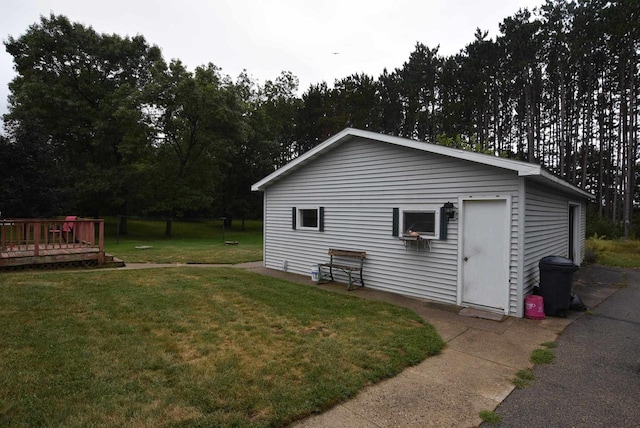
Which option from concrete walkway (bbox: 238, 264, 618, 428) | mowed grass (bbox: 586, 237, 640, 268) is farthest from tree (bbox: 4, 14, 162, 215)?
mowed grass (bbox: 586, 237, 640, 268)

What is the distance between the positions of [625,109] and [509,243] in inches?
994

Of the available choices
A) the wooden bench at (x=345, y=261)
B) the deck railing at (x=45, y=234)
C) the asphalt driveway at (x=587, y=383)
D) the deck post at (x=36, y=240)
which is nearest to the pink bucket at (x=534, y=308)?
the asphalt driveway at (x=587, y=383)

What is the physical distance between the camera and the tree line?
2028 centimetres

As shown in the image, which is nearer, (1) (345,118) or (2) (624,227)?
(2) (624,227)

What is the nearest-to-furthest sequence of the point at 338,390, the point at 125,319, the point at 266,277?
the point at 338,390, the point at 125,319, the point at 266,277

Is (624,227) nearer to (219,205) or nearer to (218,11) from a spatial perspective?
(218,11)

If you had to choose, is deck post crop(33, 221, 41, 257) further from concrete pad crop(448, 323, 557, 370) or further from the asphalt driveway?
the asphalt driveway

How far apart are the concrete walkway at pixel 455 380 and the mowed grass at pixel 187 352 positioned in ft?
0.52

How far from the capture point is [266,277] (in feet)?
29.2

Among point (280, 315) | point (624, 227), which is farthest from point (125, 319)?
point (624, 227)

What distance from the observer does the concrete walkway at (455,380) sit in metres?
2.83

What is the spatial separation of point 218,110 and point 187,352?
21.3 metres

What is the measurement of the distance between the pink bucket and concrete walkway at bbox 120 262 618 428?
0.18 meters

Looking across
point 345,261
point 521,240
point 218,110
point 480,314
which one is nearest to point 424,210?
point 521,240
